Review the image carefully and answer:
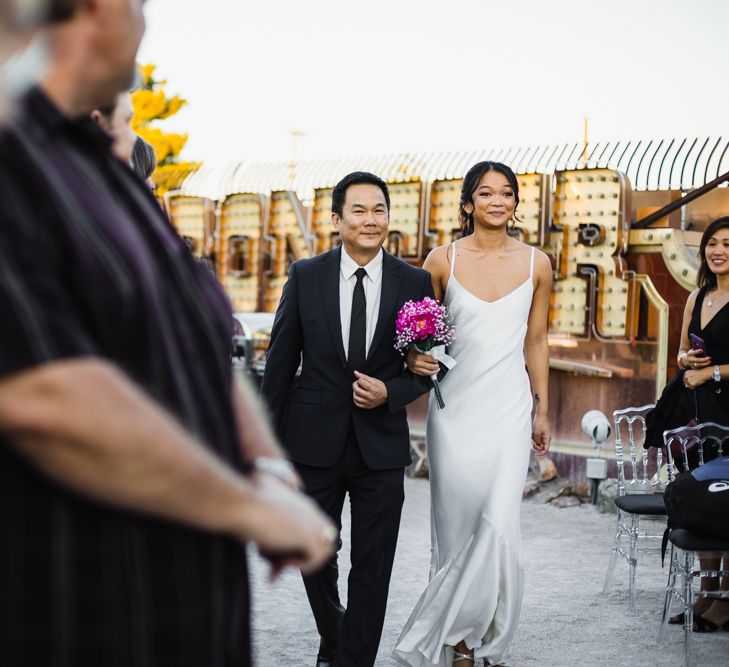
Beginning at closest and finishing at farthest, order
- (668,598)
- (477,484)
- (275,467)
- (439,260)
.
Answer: (275,467) → (477,484) → (439,260) → (668,598)

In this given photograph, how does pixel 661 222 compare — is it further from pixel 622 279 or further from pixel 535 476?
pixel 535 476

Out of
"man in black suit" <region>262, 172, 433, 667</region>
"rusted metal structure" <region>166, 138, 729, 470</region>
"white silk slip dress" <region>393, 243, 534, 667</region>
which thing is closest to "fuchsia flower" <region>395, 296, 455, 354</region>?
"man in black suit" <region>262, 172, 433, 667</region>

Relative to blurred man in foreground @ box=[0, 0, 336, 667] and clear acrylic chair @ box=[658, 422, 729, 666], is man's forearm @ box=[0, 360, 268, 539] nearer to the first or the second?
blurred man in foreground @ box=[0, 0, 336, 667]

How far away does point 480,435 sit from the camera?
5469 millimetres

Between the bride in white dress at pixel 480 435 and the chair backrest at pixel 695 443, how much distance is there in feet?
4.65

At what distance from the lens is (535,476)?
468 inches

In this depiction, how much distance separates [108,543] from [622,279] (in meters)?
10.9

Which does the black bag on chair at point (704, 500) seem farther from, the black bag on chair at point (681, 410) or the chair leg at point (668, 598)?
the black bag on chair at point (681, 410)

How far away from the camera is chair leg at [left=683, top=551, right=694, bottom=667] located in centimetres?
549

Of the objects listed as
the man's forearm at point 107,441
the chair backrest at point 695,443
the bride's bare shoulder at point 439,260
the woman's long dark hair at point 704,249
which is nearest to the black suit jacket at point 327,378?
the bride's bare shoulder at point 439,260

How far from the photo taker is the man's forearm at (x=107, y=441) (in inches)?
51.1

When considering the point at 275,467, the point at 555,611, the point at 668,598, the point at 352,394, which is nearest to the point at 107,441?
the point at 275,467

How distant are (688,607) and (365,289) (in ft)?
8.06

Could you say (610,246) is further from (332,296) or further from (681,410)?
(332,296)
